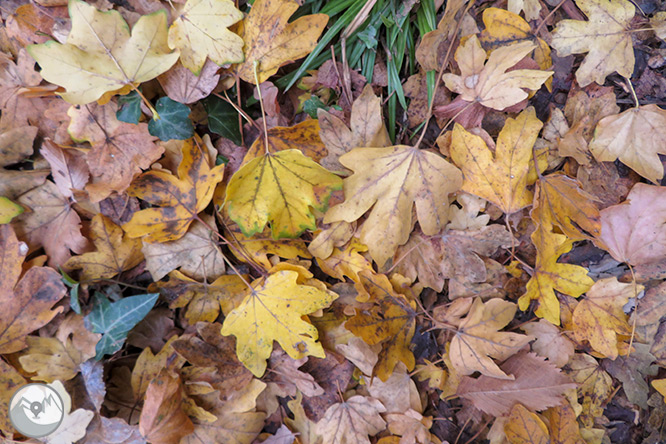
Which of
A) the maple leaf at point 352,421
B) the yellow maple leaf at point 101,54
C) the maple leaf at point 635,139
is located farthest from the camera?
the maple leaf at point 352,421

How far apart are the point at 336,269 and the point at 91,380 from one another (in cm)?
74

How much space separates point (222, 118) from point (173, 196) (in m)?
0.25

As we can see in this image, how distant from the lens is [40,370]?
1068mm

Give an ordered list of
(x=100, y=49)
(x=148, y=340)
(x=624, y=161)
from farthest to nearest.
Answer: (x=148, y=340) → (x=624, y=161) → (x=100, y=49)

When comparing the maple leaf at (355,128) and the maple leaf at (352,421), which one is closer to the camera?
the maple leaf at (355,128)

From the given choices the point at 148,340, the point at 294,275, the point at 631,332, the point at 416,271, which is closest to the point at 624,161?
the point at 631,332

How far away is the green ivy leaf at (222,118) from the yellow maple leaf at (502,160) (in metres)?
0.59

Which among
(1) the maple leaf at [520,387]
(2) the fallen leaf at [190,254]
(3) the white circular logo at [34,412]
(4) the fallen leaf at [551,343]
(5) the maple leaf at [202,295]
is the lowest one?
(3) the white circular logo at [34,412]

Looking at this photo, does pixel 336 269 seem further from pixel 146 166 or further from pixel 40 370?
pixel 40 370

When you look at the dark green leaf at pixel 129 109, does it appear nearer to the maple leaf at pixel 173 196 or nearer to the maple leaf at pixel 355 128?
the maple leaf at pixel 173 196

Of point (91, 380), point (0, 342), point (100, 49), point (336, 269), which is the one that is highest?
point (100, 49)

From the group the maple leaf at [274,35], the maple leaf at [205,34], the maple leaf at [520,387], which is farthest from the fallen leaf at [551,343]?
the maple leaf at [205,34]

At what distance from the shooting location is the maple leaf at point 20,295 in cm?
104

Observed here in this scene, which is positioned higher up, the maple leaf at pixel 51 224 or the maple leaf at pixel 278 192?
the maple leaf at pixel 278 192
